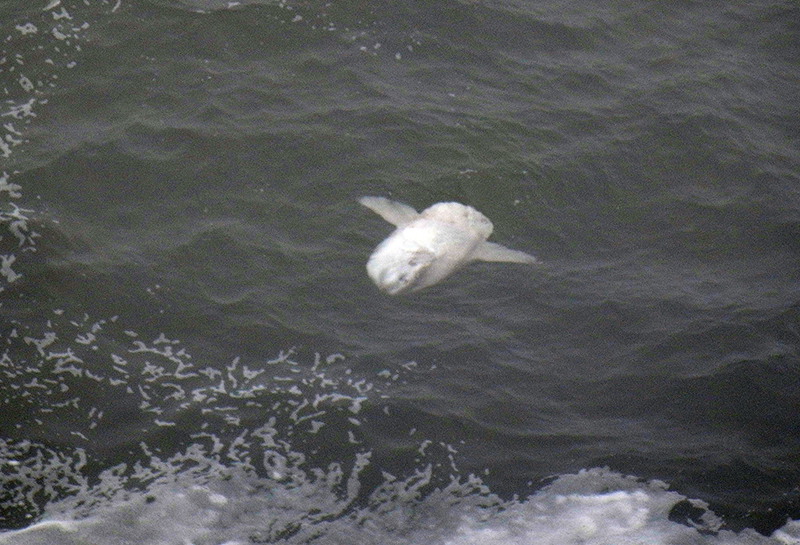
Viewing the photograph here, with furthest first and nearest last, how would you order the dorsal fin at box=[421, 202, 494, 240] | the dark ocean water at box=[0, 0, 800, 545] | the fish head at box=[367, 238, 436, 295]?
the dorsal fin at box=[421, 202, 494, 240] < the fish head at box=[367, 238, 436, 295] < the dark ocean water at box=[0, 0, 800, 545]

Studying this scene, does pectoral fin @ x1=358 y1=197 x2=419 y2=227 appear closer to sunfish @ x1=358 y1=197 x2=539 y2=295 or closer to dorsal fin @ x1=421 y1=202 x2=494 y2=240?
sunfish @ x1=358 y1=197 x2=539 y2=295

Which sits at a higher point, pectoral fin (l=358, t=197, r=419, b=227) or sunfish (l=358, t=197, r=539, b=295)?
pectoral fin (l=358, t=197, r=419, b=227)

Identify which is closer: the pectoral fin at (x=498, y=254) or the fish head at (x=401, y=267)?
the fish head at (x=401, y=267)

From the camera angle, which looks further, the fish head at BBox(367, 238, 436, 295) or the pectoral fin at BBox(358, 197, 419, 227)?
the pectoral fin at BBox(358, 197, 419, 227)

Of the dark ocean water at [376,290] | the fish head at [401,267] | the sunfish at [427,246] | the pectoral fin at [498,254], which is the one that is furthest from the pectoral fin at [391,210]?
the pectoral fin at [498,254]

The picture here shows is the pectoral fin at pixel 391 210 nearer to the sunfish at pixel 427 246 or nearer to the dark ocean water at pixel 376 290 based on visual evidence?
the sunfish at pixel 427 246

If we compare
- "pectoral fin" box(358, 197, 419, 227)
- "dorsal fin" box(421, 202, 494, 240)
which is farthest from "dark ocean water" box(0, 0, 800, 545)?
"dorsal fin" box(421, 202, 494, 240)
